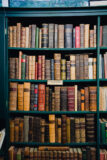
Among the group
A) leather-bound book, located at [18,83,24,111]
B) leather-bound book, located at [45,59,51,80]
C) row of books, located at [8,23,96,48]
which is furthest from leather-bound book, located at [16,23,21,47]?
leather-bound book, located at [18,83,24,111]

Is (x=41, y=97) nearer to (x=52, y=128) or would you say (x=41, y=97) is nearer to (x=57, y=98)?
(x=57, y=98)

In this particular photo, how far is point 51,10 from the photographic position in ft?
4.90

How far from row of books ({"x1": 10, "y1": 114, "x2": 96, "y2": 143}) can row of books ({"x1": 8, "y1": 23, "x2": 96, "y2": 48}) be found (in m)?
0.89

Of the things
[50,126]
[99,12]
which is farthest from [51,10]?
[50,126]

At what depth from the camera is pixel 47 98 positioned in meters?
1.55

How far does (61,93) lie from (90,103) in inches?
14.7

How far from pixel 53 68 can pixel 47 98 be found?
0.38 metres

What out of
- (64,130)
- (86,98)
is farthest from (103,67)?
(64,130)

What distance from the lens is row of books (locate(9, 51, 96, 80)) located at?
1.54m

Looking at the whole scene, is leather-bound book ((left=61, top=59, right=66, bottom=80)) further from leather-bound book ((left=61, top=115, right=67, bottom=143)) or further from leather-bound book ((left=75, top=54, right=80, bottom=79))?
leather-bound book ((left=61, top=115, right=67, bottom=143))

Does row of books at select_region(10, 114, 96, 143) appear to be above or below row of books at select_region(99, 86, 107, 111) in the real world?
below

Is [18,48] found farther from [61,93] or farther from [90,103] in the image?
[90,103]

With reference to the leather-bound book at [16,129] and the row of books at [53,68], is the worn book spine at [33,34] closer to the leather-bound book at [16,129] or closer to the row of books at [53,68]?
the row of books at [53,68]

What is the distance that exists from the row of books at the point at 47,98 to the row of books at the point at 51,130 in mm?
124
